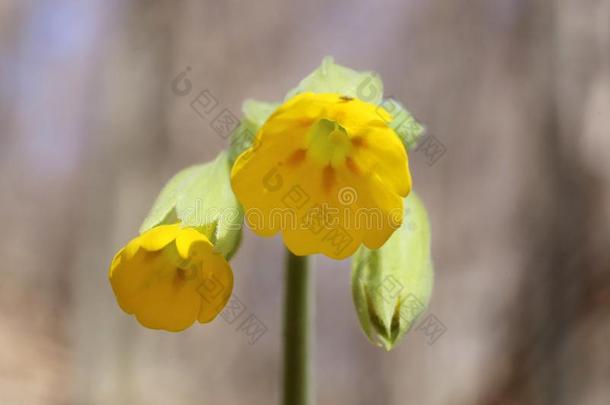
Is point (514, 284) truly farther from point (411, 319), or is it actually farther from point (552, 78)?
point (411, 319)

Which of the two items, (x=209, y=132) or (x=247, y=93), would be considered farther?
(x=209, y=132)

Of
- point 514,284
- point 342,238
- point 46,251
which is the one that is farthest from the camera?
point 46,251

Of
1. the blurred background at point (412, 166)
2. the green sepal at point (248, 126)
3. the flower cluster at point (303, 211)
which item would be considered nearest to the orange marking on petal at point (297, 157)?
the flower cluster at point (303, 211)

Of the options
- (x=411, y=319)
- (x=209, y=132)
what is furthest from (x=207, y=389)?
(x=411, y=319)

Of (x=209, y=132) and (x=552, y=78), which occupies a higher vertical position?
(x=209, y=132)

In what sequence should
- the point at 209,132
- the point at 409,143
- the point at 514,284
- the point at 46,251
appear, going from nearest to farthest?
the point at 409,143
the point at 514,284
the point at 209,132
the point at 46,251

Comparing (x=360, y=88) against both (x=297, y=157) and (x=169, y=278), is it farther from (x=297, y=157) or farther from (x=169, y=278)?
(x=169, y=278)

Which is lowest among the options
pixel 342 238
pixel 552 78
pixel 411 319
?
pixel 411 319
